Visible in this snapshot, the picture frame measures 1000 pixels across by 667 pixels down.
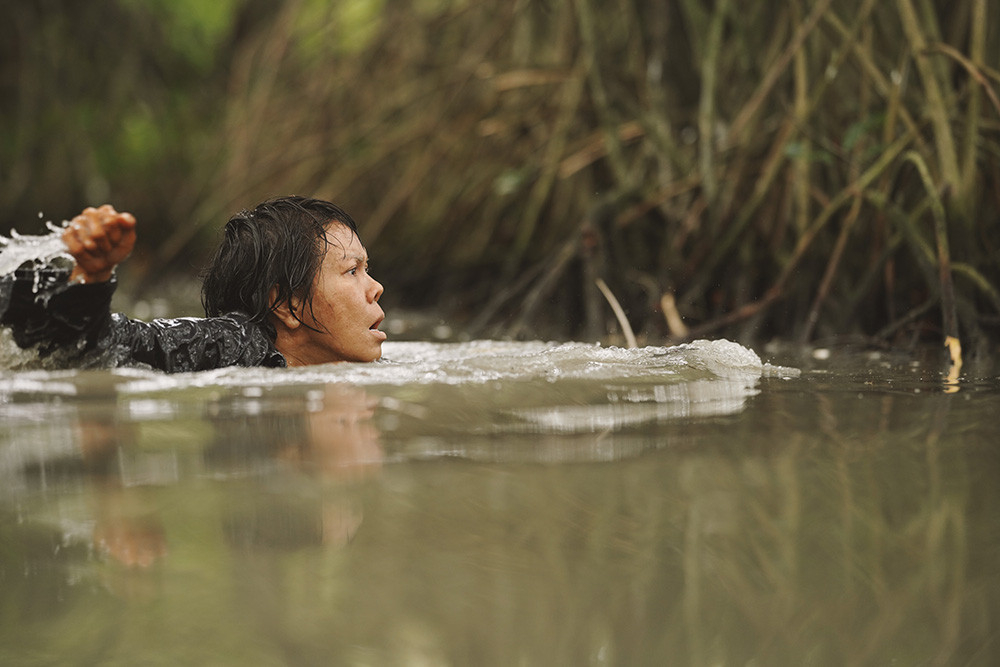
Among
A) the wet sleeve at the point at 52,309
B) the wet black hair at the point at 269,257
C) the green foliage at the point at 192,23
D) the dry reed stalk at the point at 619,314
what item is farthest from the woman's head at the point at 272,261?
the green foliage at the point at 192,23

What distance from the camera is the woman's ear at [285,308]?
5.86ft

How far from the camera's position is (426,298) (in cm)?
315

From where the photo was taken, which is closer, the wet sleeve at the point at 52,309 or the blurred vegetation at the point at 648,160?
the wet sleeve at the point at 52,309

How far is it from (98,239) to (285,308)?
536 millimetres

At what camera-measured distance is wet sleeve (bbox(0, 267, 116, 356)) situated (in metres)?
1.36

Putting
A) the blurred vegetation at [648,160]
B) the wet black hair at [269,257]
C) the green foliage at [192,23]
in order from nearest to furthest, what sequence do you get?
the wet black hair at [269,257] → the blurred vegetation at [648,160] → the green foliage at [192,23]

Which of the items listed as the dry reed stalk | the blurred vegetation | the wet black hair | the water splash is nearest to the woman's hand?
the water splash

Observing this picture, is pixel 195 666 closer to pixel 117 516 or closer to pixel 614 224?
pixel 117 516

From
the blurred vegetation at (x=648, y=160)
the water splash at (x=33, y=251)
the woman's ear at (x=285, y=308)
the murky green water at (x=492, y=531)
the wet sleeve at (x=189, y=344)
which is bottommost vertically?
the murky green water at (x=492, y=531)

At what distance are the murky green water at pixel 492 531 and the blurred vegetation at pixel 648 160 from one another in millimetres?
921

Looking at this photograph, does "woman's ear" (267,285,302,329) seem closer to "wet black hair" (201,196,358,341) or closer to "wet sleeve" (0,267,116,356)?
"wet black hair" (201,196,358,341)

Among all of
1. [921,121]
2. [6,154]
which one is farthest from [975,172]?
[6,154]

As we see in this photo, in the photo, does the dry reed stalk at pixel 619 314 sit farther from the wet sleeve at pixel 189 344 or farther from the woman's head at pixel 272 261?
the wet sleeve at pixel 189 344

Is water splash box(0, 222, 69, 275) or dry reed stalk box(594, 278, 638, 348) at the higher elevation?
water splash box(0, 222, 69, 275)
